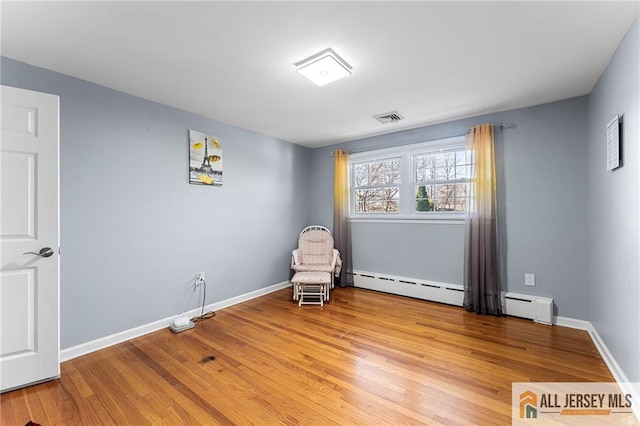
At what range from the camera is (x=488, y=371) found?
6.55ft

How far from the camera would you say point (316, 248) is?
4258 mm

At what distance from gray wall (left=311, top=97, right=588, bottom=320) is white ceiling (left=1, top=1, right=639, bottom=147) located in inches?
12.3

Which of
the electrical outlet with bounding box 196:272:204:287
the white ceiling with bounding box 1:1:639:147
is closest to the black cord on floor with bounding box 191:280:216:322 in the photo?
the electrical outlet with bounding box 196:272:204:287

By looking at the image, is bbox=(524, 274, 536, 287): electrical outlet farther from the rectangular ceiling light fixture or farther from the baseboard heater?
the rectangular ceiling light fixture

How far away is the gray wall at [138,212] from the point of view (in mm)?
2277

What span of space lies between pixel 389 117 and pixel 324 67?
5.05ft

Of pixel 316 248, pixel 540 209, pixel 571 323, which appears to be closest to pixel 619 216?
pixel 540 209

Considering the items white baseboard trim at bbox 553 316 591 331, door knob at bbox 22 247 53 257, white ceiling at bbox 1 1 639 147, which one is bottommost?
white baseboard trim at bbox 553 316 591 331

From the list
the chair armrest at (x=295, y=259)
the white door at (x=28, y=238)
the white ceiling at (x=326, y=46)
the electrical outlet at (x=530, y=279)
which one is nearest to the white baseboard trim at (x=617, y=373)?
the electrical outlet at (x=530, y=279)

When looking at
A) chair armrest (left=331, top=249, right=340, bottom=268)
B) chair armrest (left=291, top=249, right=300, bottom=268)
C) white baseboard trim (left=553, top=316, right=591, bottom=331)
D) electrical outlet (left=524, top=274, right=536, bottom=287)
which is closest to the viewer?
white baseboard trim (left=553, top=316, right=591, bottom=331)

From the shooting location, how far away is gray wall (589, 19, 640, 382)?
162cm

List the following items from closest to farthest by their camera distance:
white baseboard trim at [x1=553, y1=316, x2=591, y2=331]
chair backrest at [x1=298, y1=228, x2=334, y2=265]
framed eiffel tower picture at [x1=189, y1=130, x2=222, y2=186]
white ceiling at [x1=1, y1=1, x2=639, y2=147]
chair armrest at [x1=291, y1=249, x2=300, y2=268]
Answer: white ceiling at [x1=1, y1=1, x2=639, y2=147]
white baseboard trim at [x1=553, y1=316, x2=591, y2=331]
framed eiffel tower picture at [x1=189, y1=130, x2=222, y2=186]
chair armrest at [x1=291, y1=249, x2=300, y2=268]
chair backrest at [x1=298, y1=228, x2=334, y2=265]

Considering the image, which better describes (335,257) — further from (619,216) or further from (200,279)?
(619,216)

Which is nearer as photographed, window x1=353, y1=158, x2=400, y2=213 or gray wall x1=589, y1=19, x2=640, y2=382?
gray wall x1=589, y1=19, x2=640, y2=382
